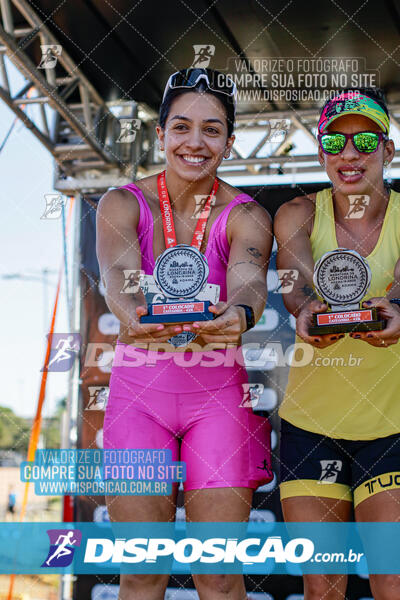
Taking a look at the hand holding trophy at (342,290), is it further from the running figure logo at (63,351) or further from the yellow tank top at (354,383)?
the running figure logo at (63,351)

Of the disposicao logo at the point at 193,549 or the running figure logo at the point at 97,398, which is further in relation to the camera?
the running figure logo at the point at 97,398

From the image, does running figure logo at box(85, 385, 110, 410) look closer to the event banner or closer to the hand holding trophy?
the event banner

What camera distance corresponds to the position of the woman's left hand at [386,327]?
87.7 inches

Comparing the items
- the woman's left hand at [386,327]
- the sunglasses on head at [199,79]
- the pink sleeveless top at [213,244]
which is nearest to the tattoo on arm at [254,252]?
the pink sleeveless top at [213,244]

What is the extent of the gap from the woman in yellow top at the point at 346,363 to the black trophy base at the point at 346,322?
2 centimetres

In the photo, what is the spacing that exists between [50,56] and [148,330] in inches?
130

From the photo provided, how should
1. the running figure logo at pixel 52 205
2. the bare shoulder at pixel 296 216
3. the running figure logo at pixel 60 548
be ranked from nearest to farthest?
the bare shoulder at pixel 296 216, the running figure logo at pixel 60 548, the running figure logo at pixel 52 205

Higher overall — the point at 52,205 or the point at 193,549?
the point at 52,205

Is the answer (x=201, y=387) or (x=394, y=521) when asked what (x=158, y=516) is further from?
(x=394, y=521)

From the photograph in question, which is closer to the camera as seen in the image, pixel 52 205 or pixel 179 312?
pixel 179 312

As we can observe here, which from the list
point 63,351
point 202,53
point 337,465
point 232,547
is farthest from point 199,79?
point 202,53

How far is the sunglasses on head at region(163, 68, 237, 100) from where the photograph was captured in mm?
2582

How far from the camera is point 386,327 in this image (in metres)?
2.23

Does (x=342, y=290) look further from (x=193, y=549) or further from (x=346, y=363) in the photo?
(x=193, y=549)
